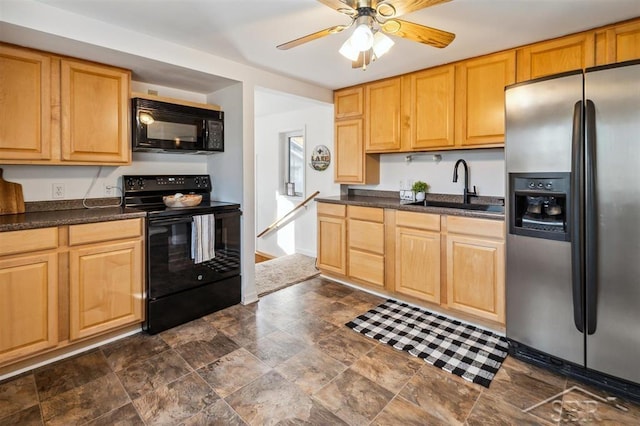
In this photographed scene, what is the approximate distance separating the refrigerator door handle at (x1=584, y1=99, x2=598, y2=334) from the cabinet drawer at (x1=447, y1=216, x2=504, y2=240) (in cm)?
64

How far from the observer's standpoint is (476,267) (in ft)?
9.02

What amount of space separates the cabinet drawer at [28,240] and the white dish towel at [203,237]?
95cm

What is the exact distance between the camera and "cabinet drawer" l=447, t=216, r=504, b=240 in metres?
2.60

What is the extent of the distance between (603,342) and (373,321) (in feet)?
5.08

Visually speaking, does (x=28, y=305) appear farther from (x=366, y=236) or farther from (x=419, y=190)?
(x=419, y=190)

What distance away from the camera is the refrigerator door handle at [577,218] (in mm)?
1960

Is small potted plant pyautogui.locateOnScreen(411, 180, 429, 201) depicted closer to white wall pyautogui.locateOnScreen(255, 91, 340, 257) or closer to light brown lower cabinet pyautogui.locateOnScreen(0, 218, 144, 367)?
white wall pyautogui.locateOnScreen(255, 91, 340, 257)

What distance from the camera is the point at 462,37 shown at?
2.54m

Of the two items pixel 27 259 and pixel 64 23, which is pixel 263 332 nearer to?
pixel 27 259

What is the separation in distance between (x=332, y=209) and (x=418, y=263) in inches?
47.3

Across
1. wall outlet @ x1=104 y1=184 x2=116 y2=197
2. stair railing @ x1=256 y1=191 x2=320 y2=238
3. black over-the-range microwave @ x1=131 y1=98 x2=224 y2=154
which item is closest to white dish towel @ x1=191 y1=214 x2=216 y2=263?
black over-the-range microwave @ x1=131 y1=98 x2=224 y2=154

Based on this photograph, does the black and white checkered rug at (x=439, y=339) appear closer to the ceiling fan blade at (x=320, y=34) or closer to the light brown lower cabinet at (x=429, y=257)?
the light brown lower cabinet at (x=429, y=257)

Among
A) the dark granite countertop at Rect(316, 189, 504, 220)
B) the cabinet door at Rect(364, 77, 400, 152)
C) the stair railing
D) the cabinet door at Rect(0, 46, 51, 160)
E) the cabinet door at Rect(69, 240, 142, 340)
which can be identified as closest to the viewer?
the cabinet door at Rect(0, 46, 51, 160)

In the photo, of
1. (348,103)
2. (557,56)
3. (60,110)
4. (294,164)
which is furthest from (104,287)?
(557,56)
